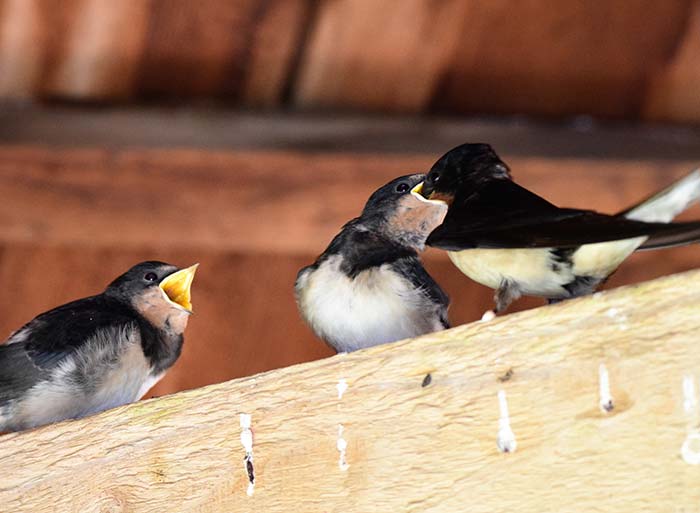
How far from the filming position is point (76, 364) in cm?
159

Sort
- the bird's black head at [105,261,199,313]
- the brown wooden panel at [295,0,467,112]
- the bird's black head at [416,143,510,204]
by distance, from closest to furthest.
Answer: the bird's black head at [416,143,510,204] < the bird's black head at [105,261,199,313] < the brown wooden panel at [295,0,467,112]

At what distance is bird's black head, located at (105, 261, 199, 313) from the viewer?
71.3 inches

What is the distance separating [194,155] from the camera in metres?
2.24

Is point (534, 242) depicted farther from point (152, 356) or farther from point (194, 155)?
point (194, 155)

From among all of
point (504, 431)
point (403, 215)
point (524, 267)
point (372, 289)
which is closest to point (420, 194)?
point (403, 215)

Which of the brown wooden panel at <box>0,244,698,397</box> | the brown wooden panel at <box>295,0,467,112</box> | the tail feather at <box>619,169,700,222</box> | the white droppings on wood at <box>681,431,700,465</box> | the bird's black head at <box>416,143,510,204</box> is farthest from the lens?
the brown wooden panel at <box>0,244,698,397</box>

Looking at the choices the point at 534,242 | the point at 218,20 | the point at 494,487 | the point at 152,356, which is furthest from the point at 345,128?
the point at 494,487

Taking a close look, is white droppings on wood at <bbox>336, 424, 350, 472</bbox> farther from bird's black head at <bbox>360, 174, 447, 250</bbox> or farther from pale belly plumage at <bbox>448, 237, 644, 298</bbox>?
bird's black head at <bbox>360, 174, 447, 250</bbox>

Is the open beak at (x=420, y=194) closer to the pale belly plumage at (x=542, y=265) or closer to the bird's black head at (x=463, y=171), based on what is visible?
the bird's black head at (x=463, y=171)

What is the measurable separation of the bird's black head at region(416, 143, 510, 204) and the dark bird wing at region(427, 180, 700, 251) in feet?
0.11

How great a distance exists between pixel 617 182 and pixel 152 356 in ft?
3.05

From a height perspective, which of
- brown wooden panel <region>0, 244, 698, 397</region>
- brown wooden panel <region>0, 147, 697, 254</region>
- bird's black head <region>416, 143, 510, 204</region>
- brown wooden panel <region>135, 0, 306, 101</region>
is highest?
bird's black head <region>416, 143, 510, 204</region>

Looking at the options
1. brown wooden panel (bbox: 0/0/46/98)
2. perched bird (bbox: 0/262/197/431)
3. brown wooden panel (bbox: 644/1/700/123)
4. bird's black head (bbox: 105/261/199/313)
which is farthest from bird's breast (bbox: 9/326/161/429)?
brown wooden panel (bbox: 644/1/700/123)

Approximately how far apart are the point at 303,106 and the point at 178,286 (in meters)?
0.56
